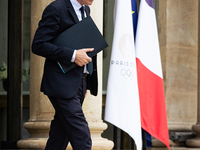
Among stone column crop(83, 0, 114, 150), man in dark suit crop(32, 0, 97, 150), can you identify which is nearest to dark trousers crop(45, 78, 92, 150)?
man in dark suit crop(32, 0, 97, 150)

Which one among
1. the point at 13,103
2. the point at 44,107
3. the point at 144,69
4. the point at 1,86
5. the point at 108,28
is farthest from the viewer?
the point at 108,28

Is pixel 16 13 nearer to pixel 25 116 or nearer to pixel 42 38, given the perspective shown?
pixel 25 116

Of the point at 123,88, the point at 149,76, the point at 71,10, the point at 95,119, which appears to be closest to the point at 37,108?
the point at 95,119

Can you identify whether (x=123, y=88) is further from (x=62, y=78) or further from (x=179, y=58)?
(x=179, y=58)

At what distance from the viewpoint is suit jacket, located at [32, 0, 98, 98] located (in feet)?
8.42

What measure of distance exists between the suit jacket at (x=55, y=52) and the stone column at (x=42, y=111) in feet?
4.50

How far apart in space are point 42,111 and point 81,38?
1.56 meters

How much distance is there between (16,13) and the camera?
596 centimetres

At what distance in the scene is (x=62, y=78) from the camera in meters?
2.61

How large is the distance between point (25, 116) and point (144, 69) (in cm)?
336

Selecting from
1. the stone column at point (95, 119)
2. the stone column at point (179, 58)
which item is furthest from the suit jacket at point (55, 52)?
the stone column at point (179, 58)

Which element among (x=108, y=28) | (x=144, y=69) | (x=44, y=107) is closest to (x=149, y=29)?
(x=144, y=69)

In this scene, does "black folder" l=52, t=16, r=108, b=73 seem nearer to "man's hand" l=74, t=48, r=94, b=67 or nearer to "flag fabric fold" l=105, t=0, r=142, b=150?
"man's hand" l=74, t=48, r=94, b=67

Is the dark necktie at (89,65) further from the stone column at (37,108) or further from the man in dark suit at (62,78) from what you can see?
the stone column at (37,108)
